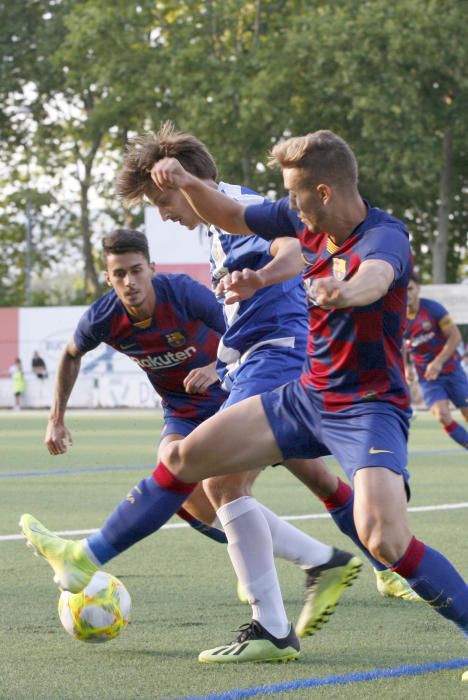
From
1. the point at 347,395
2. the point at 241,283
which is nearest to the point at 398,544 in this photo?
the point at 347,395

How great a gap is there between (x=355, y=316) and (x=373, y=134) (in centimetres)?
3251

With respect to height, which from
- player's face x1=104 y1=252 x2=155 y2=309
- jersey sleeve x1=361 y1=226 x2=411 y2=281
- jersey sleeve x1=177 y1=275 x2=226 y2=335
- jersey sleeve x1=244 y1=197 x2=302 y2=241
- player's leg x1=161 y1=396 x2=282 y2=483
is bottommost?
player's leg x1=161 y1=396 x2=282 y2=483

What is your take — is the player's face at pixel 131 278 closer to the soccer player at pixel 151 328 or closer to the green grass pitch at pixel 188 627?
the soccer player at pixel 151 328

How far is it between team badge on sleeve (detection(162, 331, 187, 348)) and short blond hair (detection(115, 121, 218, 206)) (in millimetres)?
943

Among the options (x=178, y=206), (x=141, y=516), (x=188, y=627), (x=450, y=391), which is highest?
(x=178, y=206)

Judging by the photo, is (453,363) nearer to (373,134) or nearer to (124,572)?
(124,572)

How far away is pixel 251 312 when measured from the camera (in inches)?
236

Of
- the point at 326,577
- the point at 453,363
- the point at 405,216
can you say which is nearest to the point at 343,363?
the point at 326,577

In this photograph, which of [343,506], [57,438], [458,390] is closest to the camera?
[343,506]

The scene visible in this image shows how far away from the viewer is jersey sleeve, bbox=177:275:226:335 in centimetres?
670

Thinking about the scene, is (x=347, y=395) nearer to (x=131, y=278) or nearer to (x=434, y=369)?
(x=131, y=278)

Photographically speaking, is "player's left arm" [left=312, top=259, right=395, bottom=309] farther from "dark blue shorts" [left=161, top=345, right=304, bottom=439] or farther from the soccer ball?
the soccer ball

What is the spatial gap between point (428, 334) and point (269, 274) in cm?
868

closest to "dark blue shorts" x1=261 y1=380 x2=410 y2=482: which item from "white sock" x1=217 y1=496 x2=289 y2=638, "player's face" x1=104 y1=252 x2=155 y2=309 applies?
"white sock" x1=217 y1=496 x2=289 y2=638
